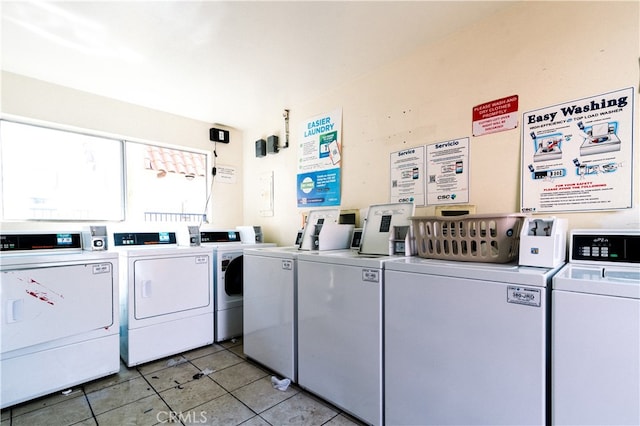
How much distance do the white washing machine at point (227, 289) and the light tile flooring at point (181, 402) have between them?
1.74 feet

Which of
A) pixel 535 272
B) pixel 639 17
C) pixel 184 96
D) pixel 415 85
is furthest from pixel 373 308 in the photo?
pixel 184 96

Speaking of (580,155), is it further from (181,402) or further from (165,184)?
(165,184)

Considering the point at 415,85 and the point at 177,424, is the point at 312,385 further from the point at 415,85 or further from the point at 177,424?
the point at 415,85

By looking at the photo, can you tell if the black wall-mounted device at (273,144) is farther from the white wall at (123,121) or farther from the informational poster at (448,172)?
the informational poster at (448,172)

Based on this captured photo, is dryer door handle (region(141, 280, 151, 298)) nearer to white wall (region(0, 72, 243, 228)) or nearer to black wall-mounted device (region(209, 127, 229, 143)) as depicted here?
white wall (region(0, 72, 243, 228))

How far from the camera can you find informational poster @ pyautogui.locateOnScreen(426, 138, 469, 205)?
1.87 meters

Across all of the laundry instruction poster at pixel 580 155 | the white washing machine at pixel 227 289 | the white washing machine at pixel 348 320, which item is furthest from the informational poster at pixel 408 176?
the white washing machine at pixel 227 289

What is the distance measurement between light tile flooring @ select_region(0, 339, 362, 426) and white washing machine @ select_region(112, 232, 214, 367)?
8.3 inches

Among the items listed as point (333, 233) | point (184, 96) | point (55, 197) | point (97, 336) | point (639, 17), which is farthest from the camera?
point (184, 96)

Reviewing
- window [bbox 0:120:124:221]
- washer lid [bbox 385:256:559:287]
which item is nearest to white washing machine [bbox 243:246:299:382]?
washer lid [bbox 385:256:559:287]

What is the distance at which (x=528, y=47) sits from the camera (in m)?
1.63

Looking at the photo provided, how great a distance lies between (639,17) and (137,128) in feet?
12.4

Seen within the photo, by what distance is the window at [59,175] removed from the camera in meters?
2.42
